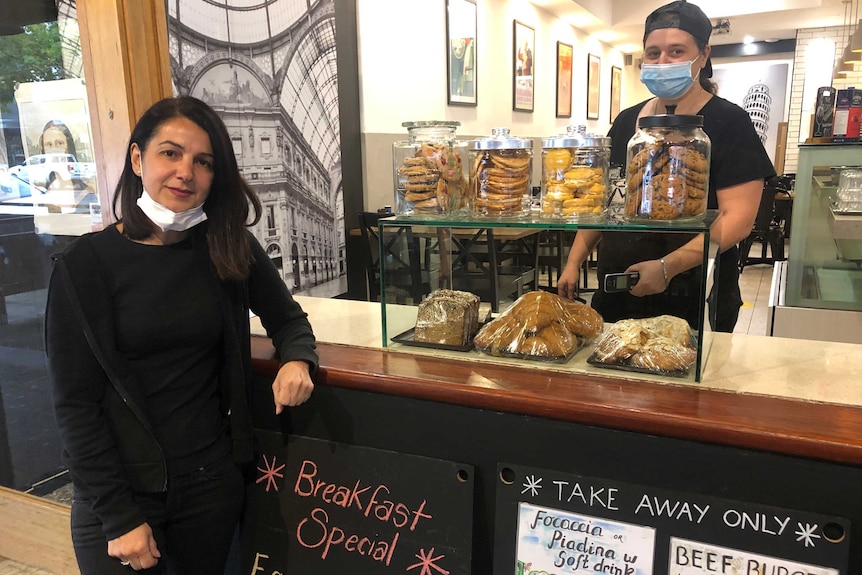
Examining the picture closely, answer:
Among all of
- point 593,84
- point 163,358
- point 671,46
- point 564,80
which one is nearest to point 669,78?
point 671,46

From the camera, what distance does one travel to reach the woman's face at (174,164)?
4.11 ft

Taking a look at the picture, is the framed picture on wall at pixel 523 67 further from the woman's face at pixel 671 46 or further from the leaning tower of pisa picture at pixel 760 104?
the leaning tower of pisa picture at pixel 760 104

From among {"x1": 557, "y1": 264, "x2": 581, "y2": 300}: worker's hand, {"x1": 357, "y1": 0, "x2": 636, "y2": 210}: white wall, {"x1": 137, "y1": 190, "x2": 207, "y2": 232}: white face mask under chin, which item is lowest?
{"x1": 557, "y1": 264, "x2": 581, "y2": 300}: worker's hand

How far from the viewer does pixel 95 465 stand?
1192 millimetres

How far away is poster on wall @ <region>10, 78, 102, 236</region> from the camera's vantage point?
2127 mm

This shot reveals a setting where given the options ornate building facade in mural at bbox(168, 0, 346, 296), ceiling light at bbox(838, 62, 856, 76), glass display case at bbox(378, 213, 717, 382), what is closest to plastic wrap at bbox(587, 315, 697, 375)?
glass display case at bbox(378, 213, 717, 382)

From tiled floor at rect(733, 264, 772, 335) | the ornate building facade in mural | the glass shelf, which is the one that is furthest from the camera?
tiled floor at rect(733, 264, 772, 335)

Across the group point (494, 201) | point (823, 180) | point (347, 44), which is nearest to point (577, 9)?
point (347, 44)

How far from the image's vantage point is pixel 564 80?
7660 millimetres

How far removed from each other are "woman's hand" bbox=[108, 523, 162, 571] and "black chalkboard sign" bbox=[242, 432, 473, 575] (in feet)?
0.97

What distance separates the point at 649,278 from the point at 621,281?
0.08 meters

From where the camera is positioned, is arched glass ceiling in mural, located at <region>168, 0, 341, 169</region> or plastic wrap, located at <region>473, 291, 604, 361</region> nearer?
plastic wrap, located at <region>473, 291, 604, 361</region>

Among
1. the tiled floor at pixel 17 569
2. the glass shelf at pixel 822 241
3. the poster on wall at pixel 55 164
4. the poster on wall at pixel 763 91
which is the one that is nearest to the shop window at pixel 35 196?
the poster on wall at pixel 55 164

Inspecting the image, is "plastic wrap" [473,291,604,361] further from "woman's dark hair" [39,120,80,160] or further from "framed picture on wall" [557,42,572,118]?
"framed picture on wall" [557,42,572,118]
